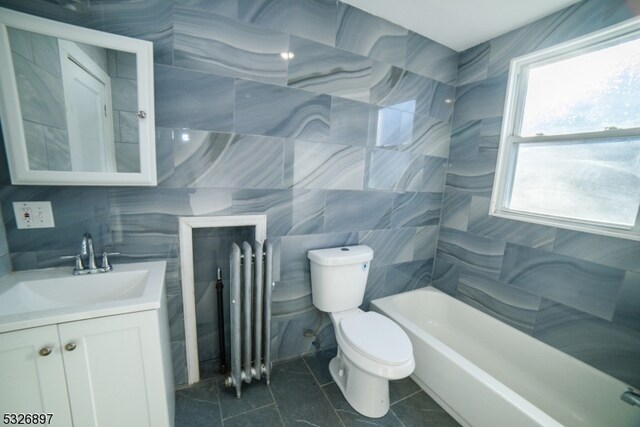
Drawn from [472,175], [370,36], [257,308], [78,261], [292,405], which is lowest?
[292,405]

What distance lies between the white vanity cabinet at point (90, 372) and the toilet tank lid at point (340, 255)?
0.89 meters

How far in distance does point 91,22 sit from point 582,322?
3.00 metres

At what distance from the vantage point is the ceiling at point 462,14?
1.47 metres

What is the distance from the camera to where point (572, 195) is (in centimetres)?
154

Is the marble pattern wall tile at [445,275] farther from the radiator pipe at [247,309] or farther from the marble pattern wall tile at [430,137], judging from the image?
the radiator pipe at [247,309]

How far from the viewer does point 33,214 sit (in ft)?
3.58

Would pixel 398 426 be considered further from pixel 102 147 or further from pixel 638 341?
pixel 102 147

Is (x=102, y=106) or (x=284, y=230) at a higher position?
(x=102, y=106)

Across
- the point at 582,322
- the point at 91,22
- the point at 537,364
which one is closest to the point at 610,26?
the point at 582,322

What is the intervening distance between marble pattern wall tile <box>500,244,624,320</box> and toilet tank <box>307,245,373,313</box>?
1055mm

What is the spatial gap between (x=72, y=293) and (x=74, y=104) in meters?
0.85

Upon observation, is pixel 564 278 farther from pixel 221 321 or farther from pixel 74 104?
pixel 74 104

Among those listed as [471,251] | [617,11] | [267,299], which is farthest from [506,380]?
[617,11]

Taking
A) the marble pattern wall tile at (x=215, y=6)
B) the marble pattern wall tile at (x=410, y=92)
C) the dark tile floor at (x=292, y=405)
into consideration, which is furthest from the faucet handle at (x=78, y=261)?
the marble pattern wall tile at (x=410, y=92)
